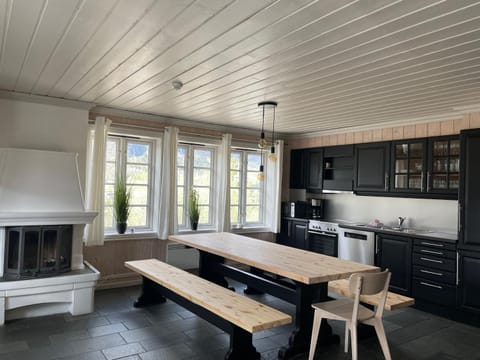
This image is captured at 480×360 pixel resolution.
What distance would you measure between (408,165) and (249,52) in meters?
3.30

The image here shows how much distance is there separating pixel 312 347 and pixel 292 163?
4.21m

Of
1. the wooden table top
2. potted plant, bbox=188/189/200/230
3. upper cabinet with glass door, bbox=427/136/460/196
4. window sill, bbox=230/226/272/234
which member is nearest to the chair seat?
the wooden table top

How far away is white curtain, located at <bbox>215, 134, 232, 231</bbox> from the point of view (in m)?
5.91

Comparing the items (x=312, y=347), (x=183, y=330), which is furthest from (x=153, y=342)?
(x=312, y=347)

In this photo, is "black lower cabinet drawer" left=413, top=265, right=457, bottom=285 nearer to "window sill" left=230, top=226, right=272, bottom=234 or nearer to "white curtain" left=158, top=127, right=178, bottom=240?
"window sill" left=230, top=226, right=272, bottom=234

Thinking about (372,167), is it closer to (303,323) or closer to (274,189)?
(274,189)

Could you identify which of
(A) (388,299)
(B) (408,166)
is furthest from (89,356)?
(B) (408,166)

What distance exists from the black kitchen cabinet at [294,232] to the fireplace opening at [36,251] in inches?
144


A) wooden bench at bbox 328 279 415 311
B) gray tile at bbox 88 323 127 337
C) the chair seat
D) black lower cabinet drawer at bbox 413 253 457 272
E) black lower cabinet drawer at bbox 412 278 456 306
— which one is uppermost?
black lower cabinet drawer at bbox 413 253 457 272

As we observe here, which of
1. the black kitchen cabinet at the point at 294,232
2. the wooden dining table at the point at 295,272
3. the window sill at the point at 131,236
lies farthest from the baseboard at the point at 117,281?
the black kitchen cabinet at the point at 294,232

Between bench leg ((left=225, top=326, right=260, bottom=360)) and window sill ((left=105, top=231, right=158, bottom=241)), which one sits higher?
window sill ((left=105, top=231, right=158, bottom=241))

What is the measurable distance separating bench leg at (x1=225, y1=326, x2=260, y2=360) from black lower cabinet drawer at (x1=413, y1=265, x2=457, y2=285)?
2603 millimetres

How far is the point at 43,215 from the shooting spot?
393cm

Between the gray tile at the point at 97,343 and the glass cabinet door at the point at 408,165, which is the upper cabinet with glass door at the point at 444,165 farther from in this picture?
the gray tile at the point at 97,343
